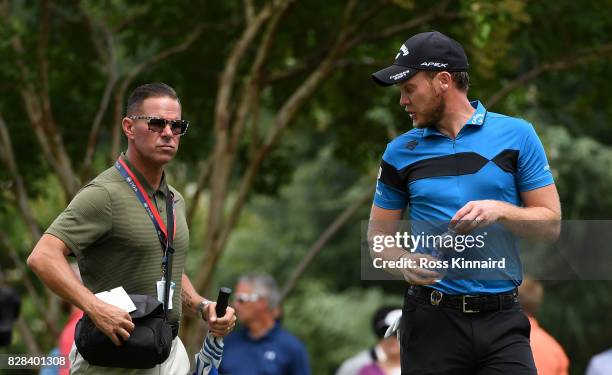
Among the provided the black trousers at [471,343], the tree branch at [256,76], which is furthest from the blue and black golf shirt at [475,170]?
the tree branch at [256,76]

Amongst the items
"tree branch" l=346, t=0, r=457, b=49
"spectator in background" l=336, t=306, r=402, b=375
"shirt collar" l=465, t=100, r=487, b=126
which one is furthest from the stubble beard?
"tree branch" l=346, t=0, r=457, b=49

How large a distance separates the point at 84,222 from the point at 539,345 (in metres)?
3.04

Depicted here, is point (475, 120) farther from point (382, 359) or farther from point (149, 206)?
point (382, 359)

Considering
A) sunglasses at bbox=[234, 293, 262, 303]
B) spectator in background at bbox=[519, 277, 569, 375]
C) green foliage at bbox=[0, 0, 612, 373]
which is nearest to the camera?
spectator in background at bbox=[519, 277, 569, 375]

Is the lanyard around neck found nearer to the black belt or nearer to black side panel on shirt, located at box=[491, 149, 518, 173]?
the black belt

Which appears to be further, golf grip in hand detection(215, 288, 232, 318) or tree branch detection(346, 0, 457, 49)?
tree branch detection(346, 0, 457, 49)

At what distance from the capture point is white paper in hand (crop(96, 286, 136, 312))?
16.4ft

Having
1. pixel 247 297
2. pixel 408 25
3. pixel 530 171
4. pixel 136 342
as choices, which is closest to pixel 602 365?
pixel 247 297

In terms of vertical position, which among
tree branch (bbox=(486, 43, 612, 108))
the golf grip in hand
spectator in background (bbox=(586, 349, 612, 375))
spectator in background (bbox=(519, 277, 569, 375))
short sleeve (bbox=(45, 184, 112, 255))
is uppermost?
tree branch (bbox=(486, 43, 612, 108))

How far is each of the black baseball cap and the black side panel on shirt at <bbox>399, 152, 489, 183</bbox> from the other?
1.20 feet

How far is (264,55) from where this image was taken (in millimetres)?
11812

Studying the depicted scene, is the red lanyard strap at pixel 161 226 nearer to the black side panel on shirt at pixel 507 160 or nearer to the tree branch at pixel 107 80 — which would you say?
the black side panel on shirt at pixel 507 160

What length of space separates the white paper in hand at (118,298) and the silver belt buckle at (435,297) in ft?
3.92

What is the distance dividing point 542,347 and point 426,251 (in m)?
2.20
